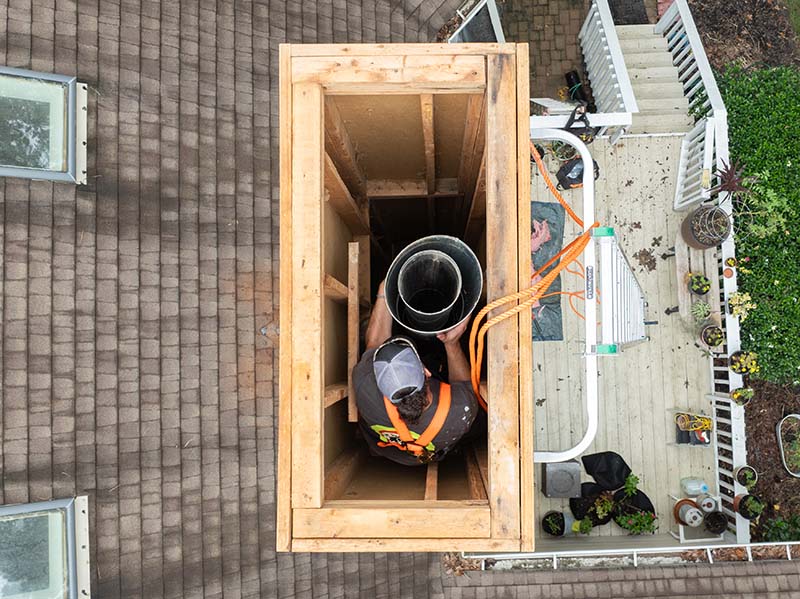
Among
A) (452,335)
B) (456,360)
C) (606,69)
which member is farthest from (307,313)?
(606,69)

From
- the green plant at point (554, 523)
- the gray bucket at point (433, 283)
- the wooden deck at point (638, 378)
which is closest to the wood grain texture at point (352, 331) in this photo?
the gray bucket at point (433, 283)

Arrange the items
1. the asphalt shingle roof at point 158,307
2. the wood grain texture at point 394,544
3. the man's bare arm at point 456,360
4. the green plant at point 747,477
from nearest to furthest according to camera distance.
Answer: the wood grain texture at point 394,544 → the man's bare arm at point 456,360 → the asphalt shingle roof at point 158,307 → the green plant at point 747,477

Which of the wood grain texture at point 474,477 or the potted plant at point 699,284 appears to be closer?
the wood grain texture at point 474,477

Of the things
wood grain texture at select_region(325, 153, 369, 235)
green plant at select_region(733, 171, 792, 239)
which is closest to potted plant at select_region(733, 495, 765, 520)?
green plant at select_region(733, 171, 792, 239)

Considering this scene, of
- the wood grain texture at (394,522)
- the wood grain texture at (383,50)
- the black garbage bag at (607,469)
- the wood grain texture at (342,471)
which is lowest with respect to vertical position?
the black garbage bag at (607,469)

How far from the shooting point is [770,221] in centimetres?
755

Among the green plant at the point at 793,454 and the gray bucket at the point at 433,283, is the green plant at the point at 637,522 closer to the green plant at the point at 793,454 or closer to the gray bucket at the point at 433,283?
the green plant at the point at 793,454

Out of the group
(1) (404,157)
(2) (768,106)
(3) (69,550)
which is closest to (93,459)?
(3) (69,550)

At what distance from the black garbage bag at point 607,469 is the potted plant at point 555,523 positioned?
0.62 metres

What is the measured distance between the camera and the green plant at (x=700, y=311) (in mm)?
6645

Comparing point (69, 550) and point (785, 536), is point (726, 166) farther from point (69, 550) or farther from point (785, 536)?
point (69, 550)

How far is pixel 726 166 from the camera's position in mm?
6609

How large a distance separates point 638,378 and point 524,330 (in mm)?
4643

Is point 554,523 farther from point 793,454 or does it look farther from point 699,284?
point 793,454
